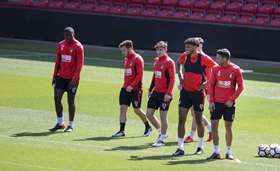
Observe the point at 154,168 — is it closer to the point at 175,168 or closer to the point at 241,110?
the point at 175,168

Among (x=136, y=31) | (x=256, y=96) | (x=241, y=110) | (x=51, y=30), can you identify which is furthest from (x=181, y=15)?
(x=241, y=110)

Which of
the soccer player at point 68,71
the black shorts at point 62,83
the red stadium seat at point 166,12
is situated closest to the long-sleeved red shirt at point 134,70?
the soccer player at point 68,71

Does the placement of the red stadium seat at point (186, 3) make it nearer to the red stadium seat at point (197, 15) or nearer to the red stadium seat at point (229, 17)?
the red stadium seat at point (197, 15)

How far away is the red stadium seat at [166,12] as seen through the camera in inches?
1611

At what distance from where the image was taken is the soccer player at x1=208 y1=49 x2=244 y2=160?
53.4 ft

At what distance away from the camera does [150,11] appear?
1636 inches

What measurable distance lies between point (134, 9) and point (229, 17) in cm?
487

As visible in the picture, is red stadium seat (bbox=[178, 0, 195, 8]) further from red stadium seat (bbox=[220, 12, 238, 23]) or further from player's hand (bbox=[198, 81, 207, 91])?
player's hand (bbox=[198, 81, 207, 91])

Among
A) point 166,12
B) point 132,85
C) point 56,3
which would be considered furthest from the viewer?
point 56,3

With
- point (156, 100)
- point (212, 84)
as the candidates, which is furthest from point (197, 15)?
point (212, 84)

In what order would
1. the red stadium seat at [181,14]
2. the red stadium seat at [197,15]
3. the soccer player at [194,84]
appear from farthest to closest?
the red stadium seat at [181,14], the red stadium seat at [197,15], the soccer player at [194,84]

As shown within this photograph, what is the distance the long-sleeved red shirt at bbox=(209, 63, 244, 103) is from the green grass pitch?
3.95 ft

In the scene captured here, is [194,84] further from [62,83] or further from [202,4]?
[202,4]

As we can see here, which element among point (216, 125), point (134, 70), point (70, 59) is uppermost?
point (70, 59)
